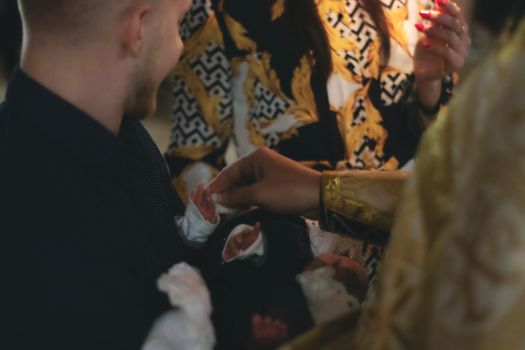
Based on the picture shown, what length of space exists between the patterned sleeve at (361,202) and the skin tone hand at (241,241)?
0.42ft

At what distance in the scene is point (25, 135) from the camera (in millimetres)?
898

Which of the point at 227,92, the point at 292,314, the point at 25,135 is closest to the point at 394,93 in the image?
the point at 227,92

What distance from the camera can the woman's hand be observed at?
998 mm

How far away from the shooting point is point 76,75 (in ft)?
2.99

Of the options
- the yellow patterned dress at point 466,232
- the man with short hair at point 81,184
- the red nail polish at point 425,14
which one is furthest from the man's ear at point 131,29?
the red nail polish at point 425,14

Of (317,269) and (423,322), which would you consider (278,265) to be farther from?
(423,322)

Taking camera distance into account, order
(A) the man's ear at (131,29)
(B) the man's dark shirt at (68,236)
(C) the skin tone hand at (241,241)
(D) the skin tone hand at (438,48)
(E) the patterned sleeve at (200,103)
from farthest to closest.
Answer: (E) the patterned sleeve at (200,103)
(D) the skin tone hand at (438,48)
(C) the skin tone hand at (241,241)
(A) the man's ear at (131,29)
(B) the man's dark shirt at (68,236)

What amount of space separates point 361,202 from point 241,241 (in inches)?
9.9

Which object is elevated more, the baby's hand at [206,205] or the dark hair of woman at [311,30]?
the dark hair of woman at [311,30]

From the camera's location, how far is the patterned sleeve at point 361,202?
2.86 feet

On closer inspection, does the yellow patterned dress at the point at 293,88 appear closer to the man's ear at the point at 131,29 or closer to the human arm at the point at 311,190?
the human arm at the point at 311,190

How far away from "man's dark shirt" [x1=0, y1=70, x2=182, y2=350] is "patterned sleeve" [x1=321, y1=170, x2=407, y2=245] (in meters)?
0.25

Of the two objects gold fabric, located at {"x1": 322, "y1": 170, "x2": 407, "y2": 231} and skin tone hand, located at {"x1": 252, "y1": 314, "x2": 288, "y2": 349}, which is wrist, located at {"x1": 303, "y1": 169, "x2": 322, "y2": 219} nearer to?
gold fabric, located at {"x1": 322, "y1": 170, "x2": 407, "y2": 231}

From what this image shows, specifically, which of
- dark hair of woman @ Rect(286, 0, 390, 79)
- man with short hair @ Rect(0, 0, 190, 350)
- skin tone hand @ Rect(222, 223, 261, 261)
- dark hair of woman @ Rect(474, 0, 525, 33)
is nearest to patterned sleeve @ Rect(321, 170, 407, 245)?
skin tone hand @ Rect(222, 223, 261, 261)
